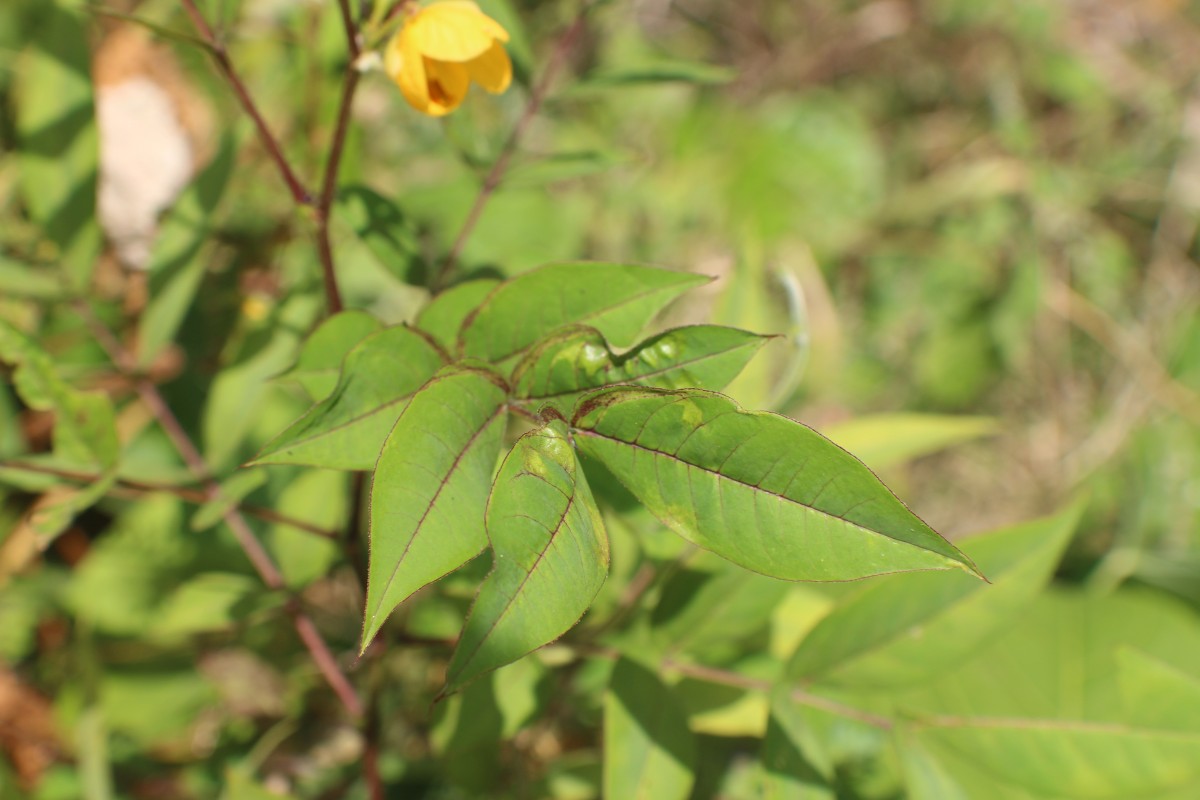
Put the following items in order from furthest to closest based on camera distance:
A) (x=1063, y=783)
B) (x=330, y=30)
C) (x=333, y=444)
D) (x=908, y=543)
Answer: (x=330, y=30) → (x=1063, y=783) → (x=333, y=444) → (x=908, y=543)

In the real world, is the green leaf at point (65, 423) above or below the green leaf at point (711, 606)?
above

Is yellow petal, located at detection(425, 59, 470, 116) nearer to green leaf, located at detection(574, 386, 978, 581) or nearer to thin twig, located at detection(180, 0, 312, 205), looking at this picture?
thin twig, located at detection(180, 0, 312, 205)

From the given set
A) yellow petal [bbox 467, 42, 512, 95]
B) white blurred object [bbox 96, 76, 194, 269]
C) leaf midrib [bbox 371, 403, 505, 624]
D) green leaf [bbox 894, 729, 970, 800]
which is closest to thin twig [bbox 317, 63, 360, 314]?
yellow petal [bbox 467, 42, 512, 95]

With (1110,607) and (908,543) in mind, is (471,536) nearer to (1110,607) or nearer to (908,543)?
(908,543)

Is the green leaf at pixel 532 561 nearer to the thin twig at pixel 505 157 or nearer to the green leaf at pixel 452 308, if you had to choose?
the green leaf at pixel 452 308

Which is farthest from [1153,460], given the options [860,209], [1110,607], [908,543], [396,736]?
[908,543]

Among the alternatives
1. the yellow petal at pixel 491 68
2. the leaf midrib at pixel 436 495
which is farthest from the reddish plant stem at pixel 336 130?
the leaf midrib at pixel 436 495
